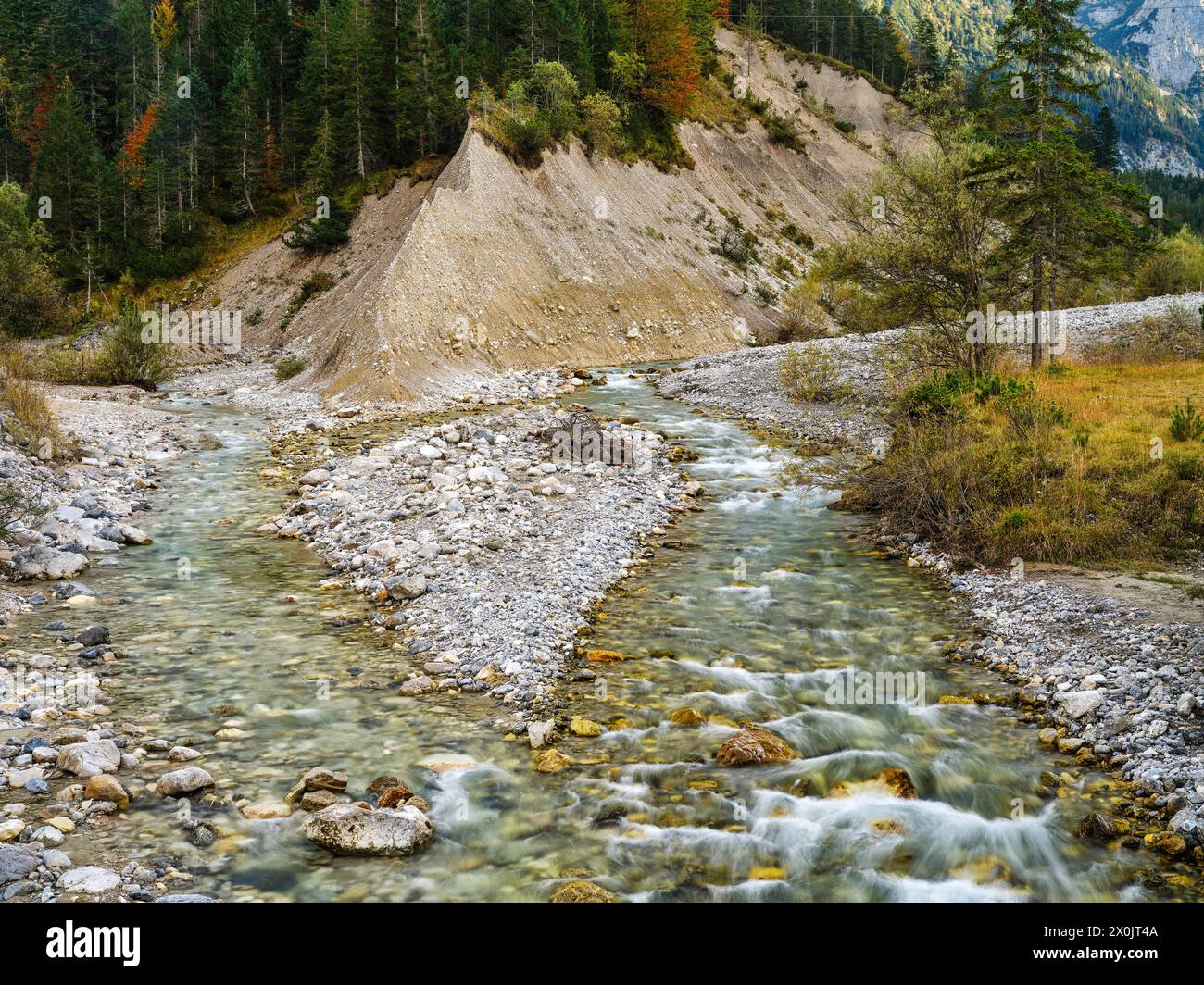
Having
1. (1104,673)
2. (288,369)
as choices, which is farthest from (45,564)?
(288,369)

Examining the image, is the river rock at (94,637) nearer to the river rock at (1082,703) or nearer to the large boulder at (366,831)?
the large boulder at (366,831)

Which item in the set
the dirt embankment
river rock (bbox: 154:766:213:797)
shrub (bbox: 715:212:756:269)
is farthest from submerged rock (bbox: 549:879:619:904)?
shrub (bbox: 715:212:756:269)

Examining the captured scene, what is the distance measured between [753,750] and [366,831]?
378cm

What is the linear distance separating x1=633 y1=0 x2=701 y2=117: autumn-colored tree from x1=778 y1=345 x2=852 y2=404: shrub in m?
36.2

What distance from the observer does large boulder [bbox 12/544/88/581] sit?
41.8ft

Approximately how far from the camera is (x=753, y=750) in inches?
333

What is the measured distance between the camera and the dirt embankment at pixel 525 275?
107 feet

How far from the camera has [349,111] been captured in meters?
47.9

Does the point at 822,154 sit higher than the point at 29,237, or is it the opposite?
the point at 822,154

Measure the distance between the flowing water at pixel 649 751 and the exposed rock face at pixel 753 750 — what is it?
0.14 meters

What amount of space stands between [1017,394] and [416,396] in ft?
62.5

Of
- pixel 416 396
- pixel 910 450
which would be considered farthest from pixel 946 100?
pixel 416 396

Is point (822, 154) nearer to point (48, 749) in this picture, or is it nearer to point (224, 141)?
point (224, 141)
